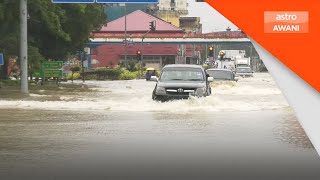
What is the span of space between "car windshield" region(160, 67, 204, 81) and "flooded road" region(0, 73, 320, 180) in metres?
1.23

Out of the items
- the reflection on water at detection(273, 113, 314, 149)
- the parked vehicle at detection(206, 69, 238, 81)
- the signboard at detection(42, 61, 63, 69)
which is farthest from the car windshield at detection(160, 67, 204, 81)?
the signboard at detection(42, 61, 63, 69)

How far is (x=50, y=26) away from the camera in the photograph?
3722 centimetres

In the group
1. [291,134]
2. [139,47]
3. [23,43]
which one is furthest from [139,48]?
[291,134]

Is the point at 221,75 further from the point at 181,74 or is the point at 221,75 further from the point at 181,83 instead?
the point at 181,83

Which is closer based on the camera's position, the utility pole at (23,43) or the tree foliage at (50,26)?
the utility pole at (23,43)

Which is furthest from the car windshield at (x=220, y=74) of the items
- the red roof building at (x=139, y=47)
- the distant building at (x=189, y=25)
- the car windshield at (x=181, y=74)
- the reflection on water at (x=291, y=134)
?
the distant building at (x=189, y=25)

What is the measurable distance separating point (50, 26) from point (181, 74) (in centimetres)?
1509

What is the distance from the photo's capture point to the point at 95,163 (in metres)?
10.0

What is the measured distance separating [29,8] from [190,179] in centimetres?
2811

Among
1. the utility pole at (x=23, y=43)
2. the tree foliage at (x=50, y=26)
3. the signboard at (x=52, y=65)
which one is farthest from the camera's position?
the signboard at (x=52, y=65)

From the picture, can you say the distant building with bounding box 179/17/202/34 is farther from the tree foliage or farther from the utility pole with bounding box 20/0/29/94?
the utility pole with bounding box 20/0/29/94

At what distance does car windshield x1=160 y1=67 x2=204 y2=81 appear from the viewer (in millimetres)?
23812

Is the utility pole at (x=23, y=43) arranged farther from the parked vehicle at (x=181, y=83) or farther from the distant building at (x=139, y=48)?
the distant building at (x=139, y=48)

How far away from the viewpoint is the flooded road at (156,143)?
30.5ft
